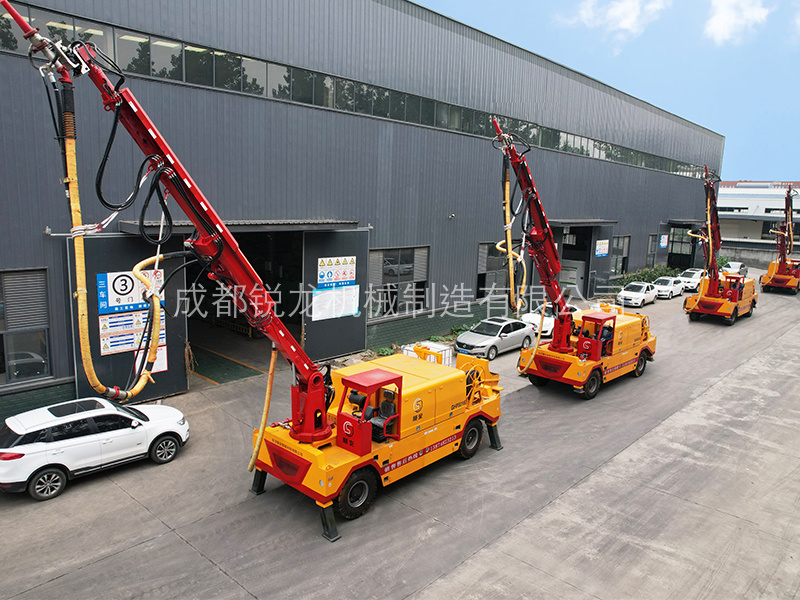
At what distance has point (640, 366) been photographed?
1892 centimetres

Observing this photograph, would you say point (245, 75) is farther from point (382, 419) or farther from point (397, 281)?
point (382, 419)

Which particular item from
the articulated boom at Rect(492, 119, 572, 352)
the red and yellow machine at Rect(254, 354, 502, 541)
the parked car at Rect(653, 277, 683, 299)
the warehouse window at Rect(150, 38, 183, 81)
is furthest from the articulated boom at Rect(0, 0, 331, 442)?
the parked car at Rect(653, 277, 683, 299)

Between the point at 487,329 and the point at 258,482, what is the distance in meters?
12.4

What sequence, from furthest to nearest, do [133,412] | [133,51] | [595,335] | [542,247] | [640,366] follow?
[640,366]
[595,335]
[542,247]
[133,51]
[133,412]

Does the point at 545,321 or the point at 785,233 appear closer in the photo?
the point at 545,321

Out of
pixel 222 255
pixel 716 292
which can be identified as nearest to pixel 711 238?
pixel 716 292

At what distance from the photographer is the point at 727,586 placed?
8.35 meters

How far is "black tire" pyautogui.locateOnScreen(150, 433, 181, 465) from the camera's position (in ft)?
38.4

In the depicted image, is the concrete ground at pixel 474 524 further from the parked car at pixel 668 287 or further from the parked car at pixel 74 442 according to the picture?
the parked car at pixel 668 287

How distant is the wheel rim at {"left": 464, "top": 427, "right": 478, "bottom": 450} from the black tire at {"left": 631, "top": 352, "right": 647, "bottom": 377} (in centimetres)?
870

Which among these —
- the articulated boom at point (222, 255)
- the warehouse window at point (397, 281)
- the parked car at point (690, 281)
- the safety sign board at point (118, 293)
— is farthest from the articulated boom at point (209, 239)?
the parked car at point (690, 281)

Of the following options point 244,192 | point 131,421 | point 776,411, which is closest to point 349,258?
point 244,192

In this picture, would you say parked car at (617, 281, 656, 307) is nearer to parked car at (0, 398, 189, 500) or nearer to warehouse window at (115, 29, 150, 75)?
parked car at (0, 398, 189, 500)

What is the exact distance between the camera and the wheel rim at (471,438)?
482 inches
